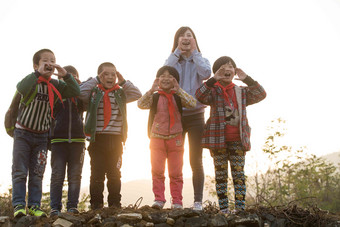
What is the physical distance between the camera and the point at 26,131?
3.89 meters

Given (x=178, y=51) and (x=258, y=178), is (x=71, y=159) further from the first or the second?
(x=258, y=178)

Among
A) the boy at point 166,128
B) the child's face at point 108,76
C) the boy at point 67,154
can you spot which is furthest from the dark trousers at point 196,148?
the boy at point 67,154

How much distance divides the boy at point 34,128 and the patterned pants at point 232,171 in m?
2.14

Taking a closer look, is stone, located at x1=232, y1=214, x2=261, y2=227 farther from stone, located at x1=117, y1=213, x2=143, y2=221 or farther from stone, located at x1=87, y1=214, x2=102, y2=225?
stone, located at x1=87, y1=214, x2=102, y2=225

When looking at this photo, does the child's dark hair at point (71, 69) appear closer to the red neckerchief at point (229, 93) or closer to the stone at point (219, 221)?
the red neckerchief at point (229, 93)

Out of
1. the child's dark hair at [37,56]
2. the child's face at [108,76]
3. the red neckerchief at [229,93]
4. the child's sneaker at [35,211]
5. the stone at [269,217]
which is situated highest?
the child's dark hair at [37,56]

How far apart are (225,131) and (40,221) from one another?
2.49 m

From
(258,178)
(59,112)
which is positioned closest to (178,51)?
(59,112)

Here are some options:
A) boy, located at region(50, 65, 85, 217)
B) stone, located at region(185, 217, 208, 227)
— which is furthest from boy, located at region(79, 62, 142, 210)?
stone, located at region(185, 217, 208, 227)

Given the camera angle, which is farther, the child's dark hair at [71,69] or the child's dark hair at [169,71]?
the child's dark hair at [71,69]

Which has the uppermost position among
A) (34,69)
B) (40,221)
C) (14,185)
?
(34,69)

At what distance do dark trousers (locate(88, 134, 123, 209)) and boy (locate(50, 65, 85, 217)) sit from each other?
185 millimetres

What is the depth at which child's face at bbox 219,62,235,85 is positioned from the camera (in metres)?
4.48

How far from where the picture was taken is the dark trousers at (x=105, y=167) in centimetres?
423
